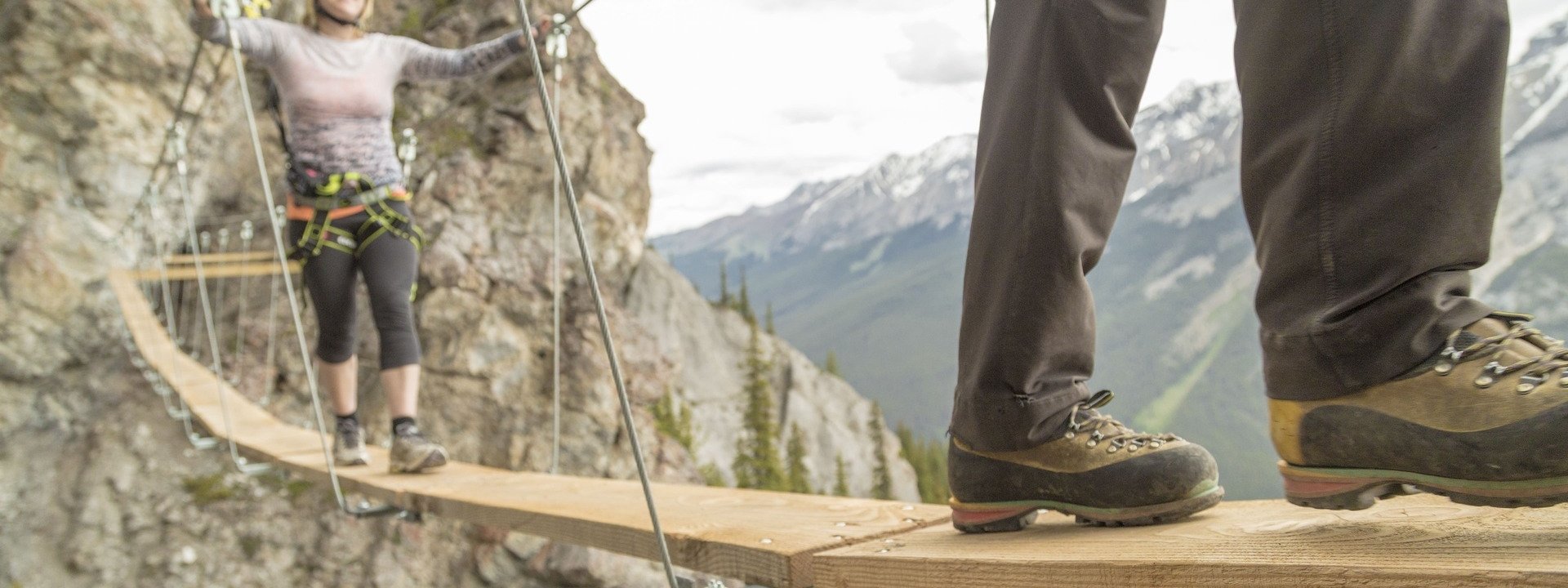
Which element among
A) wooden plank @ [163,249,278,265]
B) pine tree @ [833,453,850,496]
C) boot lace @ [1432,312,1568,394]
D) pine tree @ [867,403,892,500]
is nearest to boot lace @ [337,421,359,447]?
boot lace @ [1432,312,1568,394]

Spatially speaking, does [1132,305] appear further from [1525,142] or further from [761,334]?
[761,334]

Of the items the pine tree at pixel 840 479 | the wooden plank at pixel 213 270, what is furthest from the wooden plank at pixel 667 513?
the pine tree at pixel 840 479

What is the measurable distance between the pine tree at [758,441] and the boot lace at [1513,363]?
29754 millimetres

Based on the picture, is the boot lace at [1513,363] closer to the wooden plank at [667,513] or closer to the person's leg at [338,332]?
the wooden plank at [667,513]

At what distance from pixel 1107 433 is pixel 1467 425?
367 millimetres

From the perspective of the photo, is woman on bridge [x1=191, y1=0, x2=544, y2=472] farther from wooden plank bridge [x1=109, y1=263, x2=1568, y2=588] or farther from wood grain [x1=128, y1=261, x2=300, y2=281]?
wood grain [x1=128, y1=261, x2=300, y2=281]

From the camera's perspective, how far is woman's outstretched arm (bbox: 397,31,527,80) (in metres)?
2.78

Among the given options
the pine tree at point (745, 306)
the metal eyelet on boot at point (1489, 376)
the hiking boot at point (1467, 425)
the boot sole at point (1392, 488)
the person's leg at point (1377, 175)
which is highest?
the person's leg at point (1377, 175)

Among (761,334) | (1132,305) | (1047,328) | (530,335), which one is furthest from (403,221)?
(1132,305)

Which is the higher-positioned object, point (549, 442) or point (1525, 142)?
point (1525, 142)

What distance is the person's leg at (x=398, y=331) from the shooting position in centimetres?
269

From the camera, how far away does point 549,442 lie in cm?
970

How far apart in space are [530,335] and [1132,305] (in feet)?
306

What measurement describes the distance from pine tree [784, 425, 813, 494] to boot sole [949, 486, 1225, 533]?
110ft
